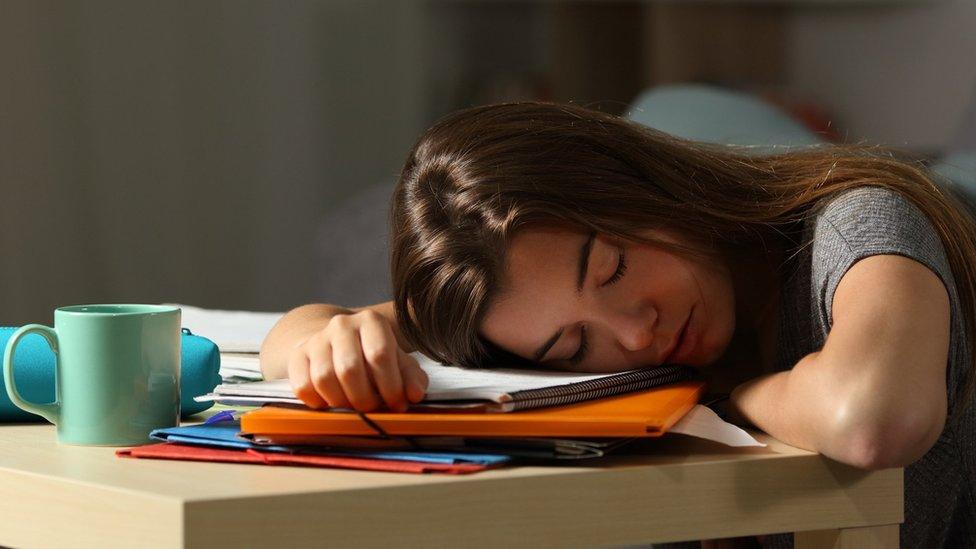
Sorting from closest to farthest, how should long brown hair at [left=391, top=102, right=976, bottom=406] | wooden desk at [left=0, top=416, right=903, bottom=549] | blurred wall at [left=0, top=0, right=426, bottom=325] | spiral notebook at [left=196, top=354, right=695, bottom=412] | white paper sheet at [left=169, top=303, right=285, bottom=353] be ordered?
wooden desk at [left=0, top=416, right=903, bottom=549]
spiral notebook at [left=196, top=354, right=695, bottom=412]
long brown hair at [left=391, top=102, right=976, bottom=406]
white paper sheet at [left=169, top=303, right=285, bottom=353]
blurred wall at [left=0, top=0, right=426, bottom=325]

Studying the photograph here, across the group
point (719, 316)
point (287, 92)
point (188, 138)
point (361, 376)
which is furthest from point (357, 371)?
point (287, 92)

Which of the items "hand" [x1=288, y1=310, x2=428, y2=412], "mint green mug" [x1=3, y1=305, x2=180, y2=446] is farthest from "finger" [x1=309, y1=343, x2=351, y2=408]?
"mint green mug" [x1=3, y1=305, x2=180, y2=446]

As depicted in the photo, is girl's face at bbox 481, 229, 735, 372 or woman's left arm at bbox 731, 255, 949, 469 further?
girl's face at bbox 481, 229, 735, 372

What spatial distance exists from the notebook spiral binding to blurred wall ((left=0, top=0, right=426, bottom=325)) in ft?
6.44

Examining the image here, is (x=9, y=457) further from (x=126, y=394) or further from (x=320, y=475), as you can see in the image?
(x=320, y=475)

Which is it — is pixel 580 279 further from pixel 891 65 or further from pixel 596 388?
pixel 891 65

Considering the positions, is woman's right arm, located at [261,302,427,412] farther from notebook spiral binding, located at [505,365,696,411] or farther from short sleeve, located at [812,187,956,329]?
short sleeve, located at [812,187,956,329]

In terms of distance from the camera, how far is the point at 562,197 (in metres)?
0.87

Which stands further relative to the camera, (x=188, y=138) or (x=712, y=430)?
(x=188, y=138)

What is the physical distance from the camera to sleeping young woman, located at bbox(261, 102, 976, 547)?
0.71m

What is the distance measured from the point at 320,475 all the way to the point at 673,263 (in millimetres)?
383

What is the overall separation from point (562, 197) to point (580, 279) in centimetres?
7

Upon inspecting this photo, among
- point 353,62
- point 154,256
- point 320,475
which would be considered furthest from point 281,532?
point 353,62

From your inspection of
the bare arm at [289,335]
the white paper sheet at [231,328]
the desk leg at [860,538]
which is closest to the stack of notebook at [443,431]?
the desk leg at [860,538]
